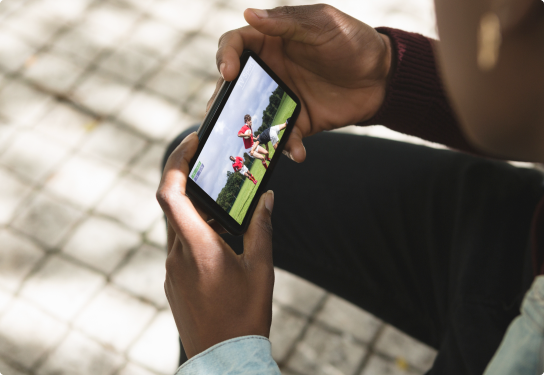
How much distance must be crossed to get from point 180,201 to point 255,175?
35 centimetres

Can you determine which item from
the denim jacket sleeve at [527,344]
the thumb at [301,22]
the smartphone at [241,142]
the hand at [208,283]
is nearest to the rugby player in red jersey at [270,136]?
the smartphone at [241,142]

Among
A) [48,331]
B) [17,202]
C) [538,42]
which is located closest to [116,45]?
[17,202]

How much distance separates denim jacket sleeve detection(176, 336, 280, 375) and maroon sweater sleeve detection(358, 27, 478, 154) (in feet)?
2.97

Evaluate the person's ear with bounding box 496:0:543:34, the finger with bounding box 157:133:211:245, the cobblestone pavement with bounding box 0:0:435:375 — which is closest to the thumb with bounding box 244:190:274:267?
the finger with bounding box 157:133:211:245

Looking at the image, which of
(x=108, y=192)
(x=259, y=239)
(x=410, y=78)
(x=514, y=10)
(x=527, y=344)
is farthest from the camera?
(x=108, y=192)

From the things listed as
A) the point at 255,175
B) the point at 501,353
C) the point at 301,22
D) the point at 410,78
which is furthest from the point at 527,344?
the point at 301,22

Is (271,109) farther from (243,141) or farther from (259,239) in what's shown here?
(259,239)

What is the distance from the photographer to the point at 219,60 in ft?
4.37

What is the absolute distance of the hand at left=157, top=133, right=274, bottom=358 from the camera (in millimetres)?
977

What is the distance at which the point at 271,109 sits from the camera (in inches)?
56.8

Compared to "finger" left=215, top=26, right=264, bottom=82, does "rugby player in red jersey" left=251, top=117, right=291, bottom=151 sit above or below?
below

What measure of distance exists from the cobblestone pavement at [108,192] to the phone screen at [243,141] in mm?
961

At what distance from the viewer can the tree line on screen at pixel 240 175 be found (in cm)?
125

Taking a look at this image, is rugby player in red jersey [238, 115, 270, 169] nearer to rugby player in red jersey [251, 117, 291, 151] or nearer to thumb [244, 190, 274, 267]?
rugby player in red jersey [251, 117, 291, 151]
